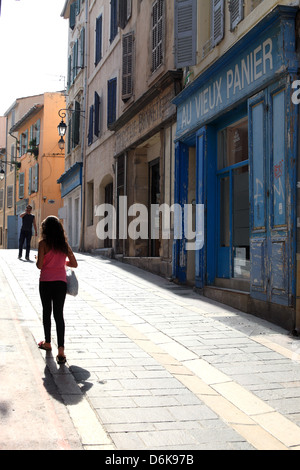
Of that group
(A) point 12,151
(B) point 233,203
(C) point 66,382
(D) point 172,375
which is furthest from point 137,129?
(A) point 12,151

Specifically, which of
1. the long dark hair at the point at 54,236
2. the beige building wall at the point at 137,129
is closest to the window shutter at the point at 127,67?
the beige building wall at the point at 137,129

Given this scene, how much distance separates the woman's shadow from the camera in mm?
4398

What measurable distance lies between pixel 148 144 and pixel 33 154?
19.4 m

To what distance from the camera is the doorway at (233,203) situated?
9.39 m

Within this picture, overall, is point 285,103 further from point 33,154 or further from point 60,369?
point 33,154

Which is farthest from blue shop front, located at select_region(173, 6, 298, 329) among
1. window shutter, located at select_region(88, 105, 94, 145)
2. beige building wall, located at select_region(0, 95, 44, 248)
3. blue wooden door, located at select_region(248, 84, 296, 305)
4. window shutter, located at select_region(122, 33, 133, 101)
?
beige building wall, located at select_region(0, 95, 44, 248)

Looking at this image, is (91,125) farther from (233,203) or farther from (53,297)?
(53,297)

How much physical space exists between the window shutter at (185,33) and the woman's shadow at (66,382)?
7671 mm

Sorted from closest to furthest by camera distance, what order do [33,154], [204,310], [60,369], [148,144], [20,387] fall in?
[20,387] < [60,369] < [204,310] < [148,144] < [33,154]

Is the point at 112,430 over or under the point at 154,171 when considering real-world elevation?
under

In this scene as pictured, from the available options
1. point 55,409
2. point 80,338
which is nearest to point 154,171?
point 80,338

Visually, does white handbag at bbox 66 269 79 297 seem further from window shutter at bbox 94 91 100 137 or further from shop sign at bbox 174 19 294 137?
window shutter at bbox 94 91 100 137

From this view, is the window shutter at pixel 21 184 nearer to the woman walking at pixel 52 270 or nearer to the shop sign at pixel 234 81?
the shop sign at pixel 234 81

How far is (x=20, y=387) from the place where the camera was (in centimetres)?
457
